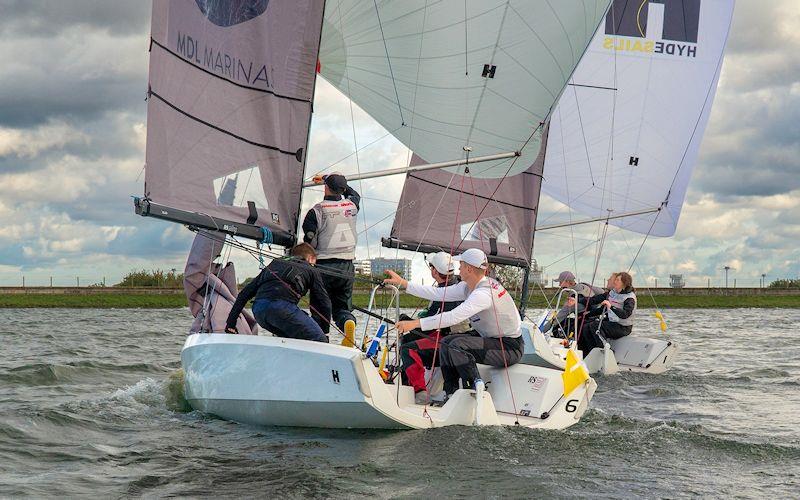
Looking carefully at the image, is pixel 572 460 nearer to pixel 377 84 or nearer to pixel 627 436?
pixel 627 436

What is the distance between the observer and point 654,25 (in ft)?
75.0

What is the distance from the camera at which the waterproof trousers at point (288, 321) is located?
27.2 feet

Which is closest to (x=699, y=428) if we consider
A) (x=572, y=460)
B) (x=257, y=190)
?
(x=572, y=460)

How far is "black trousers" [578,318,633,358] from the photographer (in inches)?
632

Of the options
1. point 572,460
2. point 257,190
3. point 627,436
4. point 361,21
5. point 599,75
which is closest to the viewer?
point 572,460

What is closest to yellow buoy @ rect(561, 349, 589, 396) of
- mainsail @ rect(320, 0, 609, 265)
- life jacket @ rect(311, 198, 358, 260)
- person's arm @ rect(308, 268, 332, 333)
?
person's arm @ rect(308, 268, 332, 333)

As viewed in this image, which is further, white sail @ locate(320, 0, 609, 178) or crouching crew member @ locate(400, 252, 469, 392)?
white sail @ locate(320, 0, 609, 178)

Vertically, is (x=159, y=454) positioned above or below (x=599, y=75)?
below

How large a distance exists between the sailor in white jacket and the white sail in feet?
11.8

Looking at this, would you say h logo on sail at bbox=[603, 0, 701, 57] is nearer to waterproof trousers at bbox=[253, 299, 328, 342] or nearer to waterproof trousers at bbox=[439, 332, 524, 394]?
waterproof trousers at bbox=[439, 332, 524, 394]

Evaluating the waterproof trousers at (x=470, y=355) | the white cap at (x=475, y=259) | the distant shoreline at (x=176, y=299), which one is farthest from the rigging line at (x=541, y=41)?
the distant shoreline at (x=176, y=299)

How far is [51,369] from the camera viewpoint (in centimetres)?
1330

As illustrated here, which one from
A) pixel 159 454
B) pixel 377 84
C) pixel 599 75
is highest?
pixel 599 75

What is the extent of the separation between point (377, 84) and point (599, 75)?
11.9 meters
